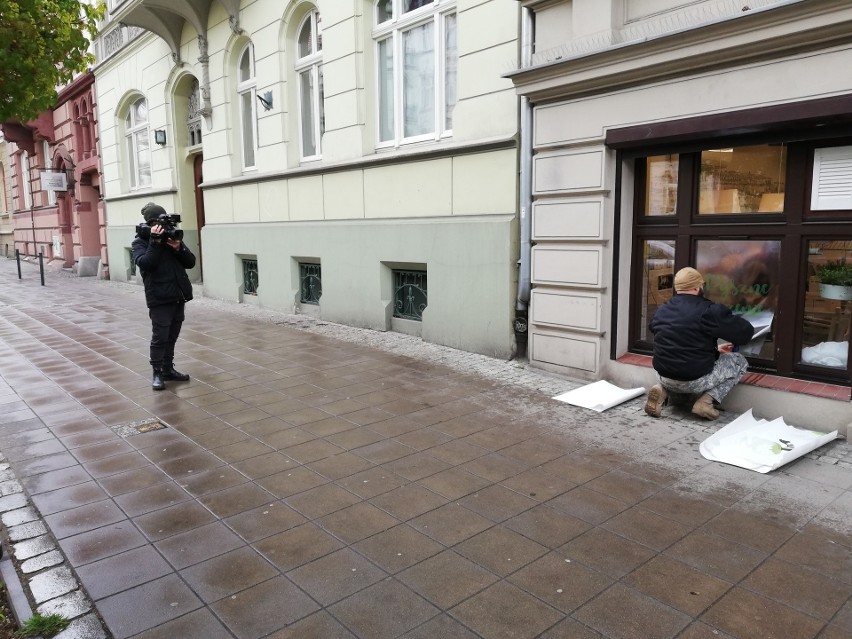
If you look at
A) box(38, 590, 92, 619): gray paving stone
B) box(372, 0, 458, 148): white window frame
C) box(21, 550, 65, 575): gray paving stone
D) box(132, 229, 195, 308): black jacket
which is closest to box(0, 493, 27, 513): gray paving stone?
box(21, 550, 65, 575): gray paving stone

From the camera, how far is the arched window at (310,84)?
35.9 feet

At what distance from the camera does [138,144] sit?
18.0 metres

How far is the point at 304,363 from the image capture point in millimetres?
7945

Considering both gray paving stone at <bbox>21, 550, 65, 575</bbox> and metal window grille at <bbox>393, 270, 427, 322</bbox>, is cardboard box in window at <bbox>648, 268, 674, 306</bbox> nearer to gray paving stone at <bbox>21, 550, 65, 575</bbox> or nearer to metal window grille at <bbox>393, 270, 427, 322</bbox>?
metal window grille at <bbox>393, 270, 427, 322</bbox>

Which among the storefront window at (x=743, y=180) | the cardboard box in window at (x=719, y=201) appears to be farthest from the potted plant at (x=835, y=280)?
the cardboard box in window at (x=719, y=201)

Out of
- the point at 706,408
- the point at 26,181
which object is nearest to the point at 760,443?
the point at 706,408

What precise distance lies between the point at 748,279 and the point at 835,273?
0.73 metres

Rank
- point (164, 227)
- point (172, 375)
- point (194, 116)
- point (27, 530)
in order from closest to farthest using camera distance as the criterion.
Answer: point (27, 530) → point (164, 227) → point (172, 375) → point (194, 116)

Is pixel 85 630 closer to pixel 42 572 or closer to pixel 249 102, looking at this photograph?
pixel 42 572

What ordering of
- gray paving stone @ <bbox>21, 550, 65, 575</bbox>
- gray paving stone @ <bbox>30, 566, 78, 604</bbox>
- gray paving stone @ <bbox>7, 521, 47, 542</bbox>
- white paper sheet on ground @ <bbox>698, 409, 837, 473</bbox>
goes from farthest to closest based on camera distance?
1. white paper sheet on ground @ <bbox>698, 409, 837, 473</bbox>
2. gray paving stone @ <bbox>7, 521, 47, 542</bbox>
3. gray paving stone @ <bbox>21, 550, 65, 575</bbox>
4. gray paving stone @ <bbox>30, 566, 78, 604</bbox>

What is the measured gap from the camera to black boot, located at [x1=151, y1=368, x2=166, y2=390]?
6871 mm

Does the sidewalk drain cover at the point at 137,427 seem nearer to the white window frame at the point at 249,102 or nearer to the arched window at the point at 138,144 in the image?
the white window frame at the point at 249,102

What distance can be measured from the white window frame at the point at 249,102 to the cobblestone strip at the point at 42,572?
31.0ft

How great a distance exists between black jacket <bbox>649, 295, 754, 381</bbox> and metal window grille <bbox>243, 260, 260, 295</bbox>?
9.02 metres
